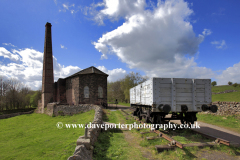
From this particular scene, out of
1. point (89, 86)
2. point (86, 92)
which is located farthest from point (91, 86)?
point (86, 92)

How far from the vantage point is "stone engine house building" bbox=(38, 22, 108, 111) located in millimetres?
24016

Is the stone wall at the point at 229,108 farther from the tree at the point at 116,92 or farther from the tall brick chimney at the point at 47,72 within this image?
the tree at the point at 116,92

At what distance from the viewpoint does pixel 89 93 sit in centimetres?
2406

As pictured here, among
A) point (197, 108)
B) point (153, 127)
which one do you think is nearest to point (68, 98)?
point (153, 127)

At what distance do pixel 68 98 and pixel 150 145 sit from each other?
2519 centimetres

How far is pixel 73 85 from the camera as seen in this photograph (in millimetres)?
25641

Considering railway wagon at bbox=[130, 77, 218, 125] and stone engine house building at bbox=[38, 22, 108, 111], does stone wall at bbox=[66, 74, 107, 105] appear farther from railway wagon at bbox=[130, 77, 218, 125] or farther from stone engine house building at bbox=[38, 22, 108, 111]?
railway wagon at bbox=[130, 77, 218, 125]

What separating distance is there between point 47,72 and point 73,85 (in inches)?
345

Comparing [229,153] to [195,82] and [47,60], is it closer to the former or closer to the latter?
[195,82]

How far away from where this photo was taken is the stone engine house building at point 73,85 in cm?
2402

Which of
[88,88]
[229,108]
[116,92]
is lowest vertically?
[229,108]

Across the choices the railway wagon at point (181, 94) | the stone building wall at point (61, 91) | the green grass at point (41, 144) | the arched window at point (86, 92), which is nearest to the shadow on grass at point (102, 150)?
the green grass at point (41, 144)

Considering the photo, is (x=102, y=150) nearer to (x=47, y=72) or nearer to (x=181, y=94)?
(x=181, y=94)

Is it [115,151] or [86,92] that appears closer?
[115,151]
